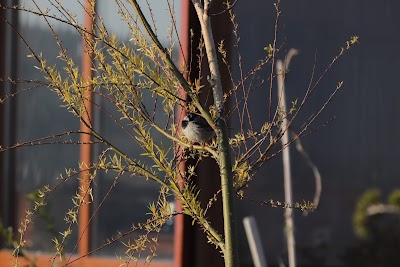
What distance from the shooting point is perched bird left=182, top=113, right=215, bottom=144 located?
60.9 inches

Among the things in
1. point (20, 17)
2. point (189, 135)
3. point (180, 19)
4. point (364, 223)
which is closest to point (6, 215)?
point (20, 17)

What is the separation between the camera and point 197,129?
5.22 ft

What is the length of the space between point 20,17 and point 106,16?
447mm

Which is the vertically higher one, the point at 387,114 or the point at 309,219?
the point at 387,114

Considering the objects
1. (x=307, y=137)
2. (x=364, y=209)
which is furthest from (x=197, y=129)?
(x=364, y=209)

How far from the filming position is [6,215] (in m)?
3.54

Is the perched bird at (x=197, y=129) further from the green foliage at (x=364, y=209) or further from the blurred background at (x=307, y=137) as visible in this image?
the green foliage at (x=364, y=209)

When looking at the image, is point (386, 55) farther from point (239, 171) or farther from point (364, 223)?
point (239, 171)

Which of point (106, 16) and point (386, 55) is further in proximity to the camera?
point (386, 55)

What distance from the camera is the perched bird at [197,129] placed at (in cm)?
155

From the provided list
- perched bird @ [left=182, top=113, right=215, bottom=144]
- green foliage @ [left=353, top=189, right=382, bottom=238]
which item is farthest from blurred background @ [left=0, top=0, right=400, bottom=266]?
perched bird @ [left=182, top=113, right=215, bottom=144]

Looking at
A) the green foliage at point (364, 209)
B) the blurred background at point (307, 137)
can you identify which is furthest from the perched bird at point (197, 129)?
the green foliage at point (364, 209)

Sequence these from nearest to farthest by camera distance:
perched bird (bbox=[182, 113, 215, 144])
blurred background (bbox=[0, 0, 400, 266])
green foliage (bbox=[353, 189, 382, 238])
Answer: perched bird (bbox=[182, 113, 215, 144])
blurred background (bbox=[0, 0, 400, 266])
green foliage (bbox=[353, 189, 382, 238])

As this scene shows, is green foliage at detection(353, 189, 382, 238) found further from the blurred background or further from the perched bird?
the perched bird
